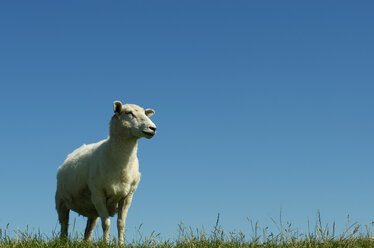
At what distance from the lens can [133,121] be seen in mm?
11445

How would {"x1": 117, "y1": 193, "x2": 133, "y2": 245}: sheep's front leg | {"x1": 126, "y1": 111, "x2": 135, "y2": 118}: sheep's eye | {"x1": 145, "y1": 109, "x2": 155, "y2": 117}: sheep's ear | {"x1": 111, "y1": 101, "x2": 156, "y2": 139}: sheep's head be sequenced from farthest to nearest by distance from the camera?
{"x1": 145, "y1": 109, "x2": 155, "y2": 117}: sheep's ear < {"x1": 117, "y1": 193, "x2": 133, "y2": 245}: sheep's front leg < {"x1": 126, "y1": 111, "x2": 135, "y2": 118}: sheep's eye < {"x1": 111, "y1": 101, "x2": 156, "y2": 139}: sheep's head

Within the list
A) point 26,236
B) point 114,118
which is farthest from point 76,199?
point 26,236

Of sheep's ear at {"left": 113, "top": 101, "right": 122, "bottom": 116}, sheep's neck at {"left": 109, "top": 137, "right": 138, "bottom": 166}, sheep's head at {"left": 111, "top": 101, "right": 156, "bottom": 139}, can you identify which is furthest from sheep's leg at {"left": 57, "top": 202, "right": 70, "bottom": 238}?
sheep's ear at {"left": 113, "top": 101, "right": 122, "bottom": 116}

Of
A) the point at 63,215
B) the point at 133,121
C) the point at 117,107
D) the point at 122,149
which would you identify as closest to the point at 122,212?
the point at 122,149

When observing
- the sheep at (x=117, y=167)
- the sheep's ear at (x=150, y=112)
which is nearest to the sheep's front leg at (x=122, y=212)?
the sheep at (x=117, y=167)

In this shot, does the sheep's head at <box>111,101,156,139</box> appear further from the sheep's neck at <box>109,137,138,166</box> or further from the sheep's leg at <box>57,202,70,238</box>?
the sheep's leg at <box>57,202,70,238</box>

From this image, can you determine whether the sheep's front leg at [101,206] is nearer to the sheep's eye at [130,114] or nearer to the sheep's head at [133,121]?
the sheep's head at [133,121]

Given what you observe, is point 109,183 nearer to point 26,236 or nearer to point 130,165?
point 130,165

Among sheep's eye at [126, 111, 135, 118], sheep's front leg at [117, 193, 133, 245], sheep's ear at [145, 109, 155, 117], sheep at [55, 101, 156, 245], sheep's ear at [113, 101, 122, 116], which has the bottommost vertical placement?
sheep's front leg at [117, 193, 133, 245]

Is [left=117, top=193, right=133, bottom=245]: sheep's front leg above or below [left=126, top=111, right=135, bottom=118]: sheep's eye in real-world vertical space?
below

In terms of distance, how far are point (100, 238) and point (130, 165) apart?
3.07m

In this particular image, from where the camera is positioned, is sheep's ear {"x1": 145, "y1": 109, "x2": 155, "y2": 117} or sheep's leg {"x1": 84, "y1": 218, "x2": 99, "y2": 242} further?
sheep's leg {"x1": 84, "y1": 218, "x2": 99, "y2": 242}

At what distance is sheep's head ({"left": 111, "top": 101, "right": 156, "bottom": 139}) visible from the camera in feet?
36.6

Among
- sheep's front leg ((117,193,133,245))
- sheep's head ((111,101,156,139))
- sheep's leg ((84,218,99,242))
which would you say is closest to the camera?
sheep's head ((111,101,156,139))
